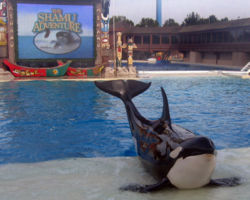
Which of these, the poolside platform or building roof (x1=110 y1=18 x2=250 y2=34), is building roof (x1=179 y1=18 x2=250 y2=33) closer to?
building roof (x1=110 y1=18 x2=250 y2=34)

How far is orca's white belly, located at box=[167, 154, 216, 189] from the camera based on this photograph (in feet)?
11.4

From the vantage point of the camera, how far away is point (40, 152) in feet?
19.6

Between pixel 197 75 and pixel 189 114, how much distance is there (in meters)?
11.3

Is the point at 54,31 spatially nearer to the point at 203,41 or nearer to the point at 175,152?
the point at 175,152

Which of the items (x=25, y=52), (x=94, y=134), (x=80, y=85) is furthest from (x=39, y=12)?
(x=94, y=134)

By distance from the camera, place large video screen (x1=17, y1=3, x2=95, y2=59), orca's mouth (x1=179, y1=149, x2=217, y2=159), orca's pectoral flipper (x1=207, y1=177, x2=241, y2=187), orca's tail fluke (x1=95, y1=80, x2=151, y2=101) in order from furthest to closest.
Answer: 1. large video screen (x1=17, y1=3, x2=95, y2=59)
2. orca's tail fluke (x1=95, y1=80, x2=151, y2=101)
3. orca's pectoral flipper (x1=207, y1=177, x2=241, y2=187)
4. orca's mouth (x1=179, y1=149, x2=217, y2=159)

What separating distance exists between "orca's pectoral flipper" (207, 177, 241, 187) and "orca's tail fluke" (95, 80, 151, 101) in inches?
82.2

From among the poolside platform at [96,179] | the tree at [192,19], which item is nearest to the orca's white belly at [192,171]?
the poolside platform at [96,179]

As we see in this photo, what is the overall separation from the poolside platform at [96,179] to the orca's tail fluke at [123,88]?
1109 millimetres

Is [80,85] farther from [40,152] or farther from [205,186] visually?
[205,186]

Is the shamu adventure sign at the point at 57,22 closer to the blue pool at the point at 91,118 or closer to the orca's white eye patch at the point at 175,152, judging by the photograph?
the blue pool at the point at 91,118

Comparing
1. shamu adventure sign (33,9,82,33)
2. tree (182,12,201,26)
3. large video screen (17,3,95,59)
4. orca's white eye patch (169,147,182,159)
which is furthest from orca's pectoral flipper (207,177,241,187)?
tree (182,12,201,26)

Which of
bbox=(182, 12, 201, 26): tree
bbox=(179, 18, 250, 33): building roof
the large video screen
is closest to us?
the large video screen

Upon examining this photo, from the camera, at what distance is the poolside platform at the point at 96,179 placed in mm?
3781
